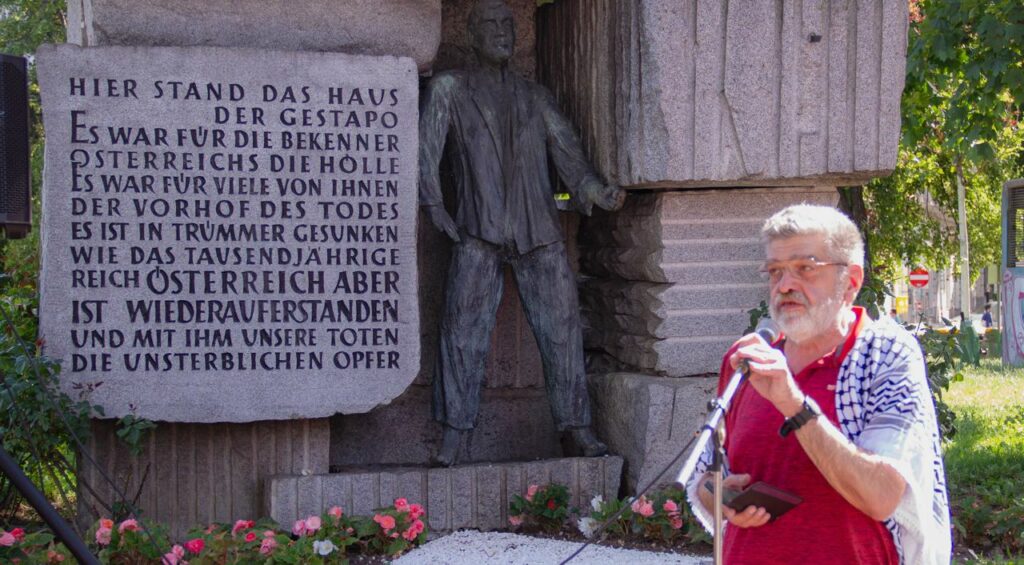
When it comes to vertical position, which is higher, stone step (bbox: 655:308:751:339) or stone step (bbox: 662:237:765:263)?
stone step (bbox: 662:237:765:263)

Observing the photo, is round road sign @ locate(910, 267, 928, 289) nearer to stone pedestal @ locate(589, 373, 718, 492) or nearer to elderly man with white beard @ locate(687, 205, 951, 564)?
stone pedestal @ locate(589, 373, 718, 492)

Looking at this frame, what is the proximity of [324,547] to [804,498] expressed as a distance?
273cm

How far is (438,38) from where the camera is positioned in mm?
5793

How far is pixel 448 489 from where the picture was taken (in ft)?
18.0

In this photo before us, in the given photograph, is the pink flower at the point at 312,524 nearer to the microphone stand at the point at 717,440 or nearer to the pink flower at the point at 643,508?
the pink flower at the point at 643,508

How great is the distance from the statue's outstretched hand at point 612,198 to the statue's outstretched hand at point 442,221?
27.2 inches

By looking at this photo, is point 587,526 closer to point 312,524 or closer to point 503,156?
point 312,524

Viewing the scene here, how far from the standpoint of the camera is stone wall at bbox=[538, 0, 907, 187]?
5449 mm

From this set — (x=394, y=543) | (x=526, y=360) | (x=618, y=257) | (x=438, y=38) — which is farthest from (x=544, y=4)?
(x=394, y=543)

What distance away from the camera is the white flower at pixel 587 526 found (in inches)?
208

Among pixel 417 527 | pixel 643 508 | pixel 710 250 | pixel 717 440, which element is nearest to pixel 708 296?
pixel 710 250

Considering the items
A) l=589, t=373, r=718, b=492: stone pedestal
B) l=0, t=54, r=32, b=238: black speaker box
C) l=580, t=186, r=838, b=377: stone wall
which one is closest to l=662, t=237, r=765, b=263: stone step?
l=580, t=186, r=838, b=377: stone wall

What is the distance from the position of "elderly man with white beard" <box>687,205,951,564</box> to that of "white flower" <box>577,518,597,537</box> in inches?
104

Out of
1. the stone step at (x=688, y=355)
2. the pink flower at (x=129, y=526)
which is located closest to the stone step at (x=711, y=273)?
the stone step at (x=688, y=355)
